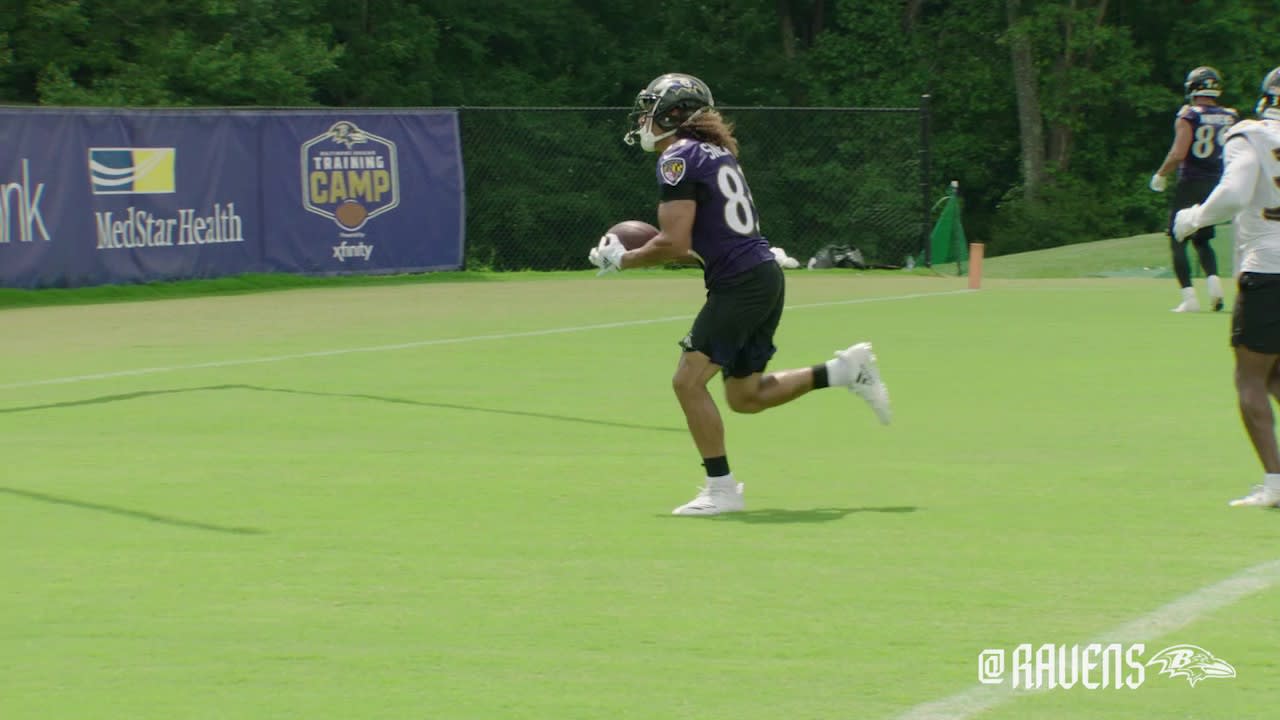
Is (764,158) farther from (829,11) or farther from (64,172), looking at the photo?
(829,11)

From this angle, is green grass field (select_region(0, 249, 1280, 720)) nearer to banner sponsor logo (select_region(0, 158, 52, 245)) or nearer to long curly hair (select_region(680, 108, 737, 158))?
long curly hair (select_region(680, 108, 737, 158))

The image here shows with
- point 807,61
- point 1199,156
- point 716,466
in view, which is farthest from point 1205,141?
point 807,61

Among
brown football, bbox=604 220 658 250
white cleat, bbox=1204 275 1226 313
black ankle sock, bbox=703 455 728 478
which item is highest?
brown football, bbox=604 220 658 250

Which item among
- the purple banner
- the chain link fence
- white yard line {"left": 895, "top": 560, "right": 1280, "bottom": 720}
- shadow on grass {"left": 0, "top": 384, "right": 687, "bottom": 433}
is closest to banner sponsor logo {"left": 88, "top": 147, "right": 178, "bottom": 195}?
the purple banner

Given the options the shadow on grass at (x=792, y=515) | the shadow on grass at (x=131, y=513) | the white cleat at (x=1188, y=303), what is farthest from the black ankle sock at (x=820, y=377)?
the white cleat at (x=1188, y=303)

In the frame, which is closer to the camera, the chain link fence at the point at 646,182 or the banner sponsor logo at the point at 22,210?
the banner sponsor logo at the point at 22,210

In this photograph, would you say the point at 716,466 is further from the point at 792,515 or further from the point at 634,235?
the point at 634,235

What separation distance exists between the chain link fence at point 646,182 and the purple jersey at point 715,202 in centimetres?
1720

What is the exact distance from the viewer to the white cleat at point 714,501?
26.7 ft

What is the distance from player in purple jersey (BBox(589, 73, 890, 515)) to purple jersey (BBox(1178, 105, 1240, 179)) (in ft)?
34.8

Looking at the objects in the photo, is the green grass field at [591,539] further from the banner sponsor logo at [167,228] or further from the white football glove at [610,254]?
the banner sponsor logo at [167,228]

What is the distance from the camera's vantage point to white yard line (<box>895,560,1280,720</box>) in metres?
5.14

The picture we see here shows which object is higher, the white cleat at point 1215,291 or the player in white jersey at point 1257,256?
the player in white jersey at point 1257,256

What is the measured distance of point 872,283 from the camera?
78.2 feet
